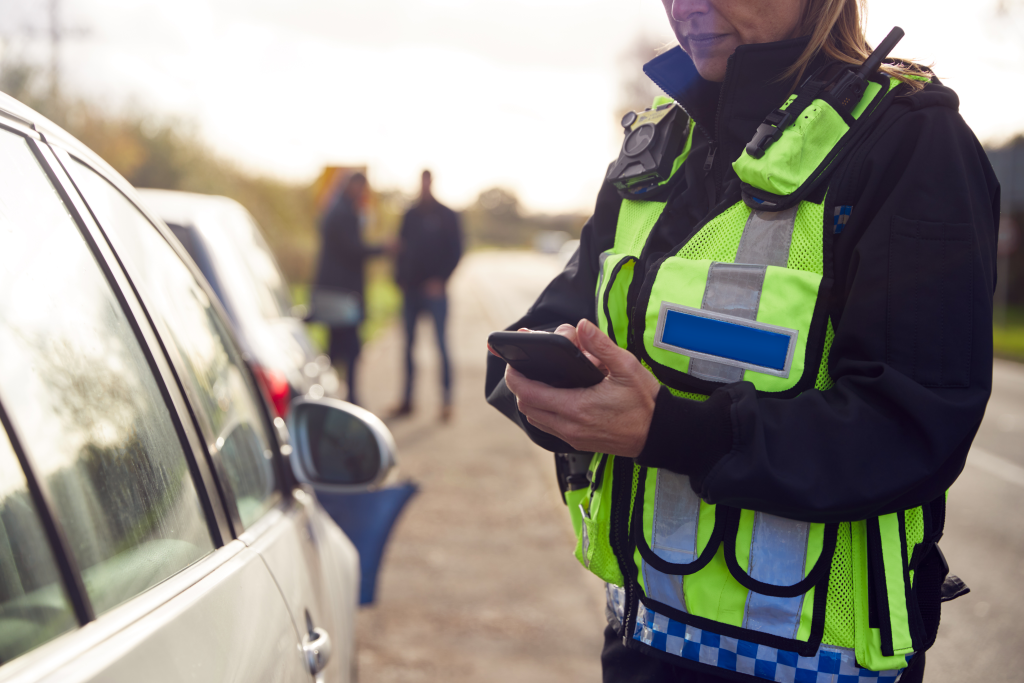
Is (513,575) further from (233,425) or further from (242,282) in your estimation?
(233,425)

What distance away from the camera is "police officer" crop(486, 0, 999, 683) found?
1077mm

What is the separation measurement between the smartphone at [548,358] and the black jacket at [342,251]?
612 centimetres

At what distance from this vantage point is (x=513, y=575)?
14.1 feet

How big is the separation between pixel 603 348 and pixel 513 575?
11.3 ft

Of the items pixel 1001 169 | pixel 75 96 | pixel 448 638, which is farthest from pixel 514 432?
pixel 1001 169

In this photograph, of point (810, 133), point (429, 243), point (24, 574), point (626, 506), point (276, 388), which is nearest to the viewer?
point (24, 574)

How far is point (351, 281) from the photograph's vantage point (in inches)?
292

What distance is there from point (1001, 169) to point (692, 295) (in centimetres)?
2326

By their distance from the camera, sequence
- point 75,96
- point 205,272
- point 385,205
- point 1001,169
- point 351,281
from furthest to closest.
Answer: point 385,205
point 1001,169
point 75,96
point 351,281
point 205,272

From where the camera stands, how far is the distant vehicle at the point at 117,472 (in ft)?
2.78

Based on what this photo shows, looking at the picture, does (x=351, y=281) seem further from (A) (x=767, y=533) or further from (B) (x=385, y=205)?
(B) (x=385, y=205)

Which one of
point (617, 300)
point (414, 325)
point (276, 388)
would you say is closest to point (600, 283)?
point (617, 300)

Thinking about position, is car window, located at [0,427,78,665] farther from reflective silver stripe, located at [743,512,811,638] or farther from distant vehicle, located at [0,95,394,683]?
reflective silver stripe, located at [743,512,811,638]

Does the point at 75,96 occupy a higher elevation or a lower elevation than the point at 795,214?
higher
